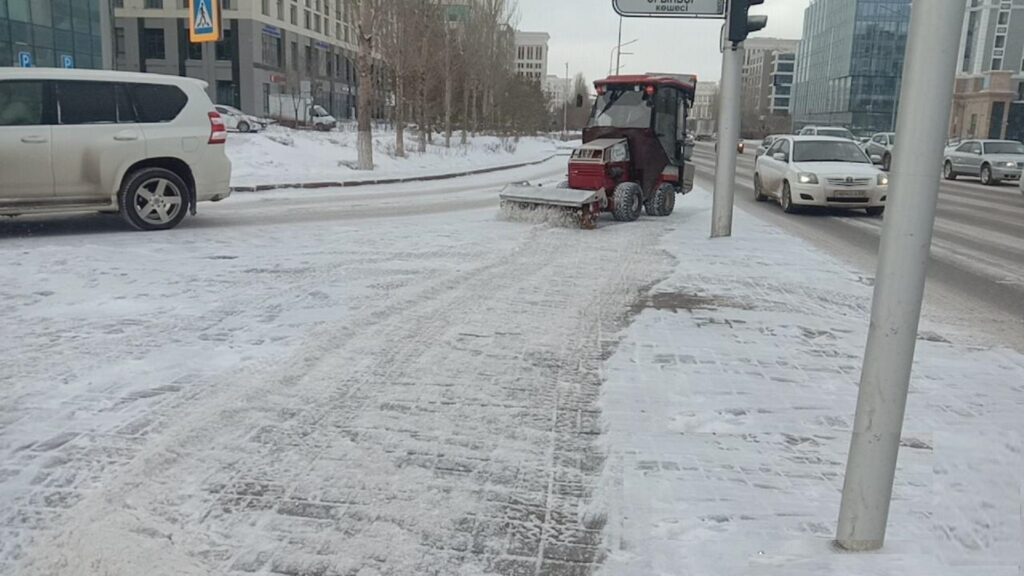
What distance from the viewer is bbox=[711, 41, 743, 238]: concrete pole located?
11.2 meters

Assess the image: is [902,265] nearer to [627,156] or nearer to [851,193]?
[627,156]

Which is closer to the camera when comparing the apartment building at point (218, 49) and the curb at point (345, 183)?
the curb at point (345, 183)

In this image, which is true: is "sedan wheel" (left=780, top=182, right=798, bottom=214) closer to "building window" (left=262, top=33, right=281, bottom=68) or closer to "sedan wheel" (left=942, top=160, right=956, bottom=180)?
"sedan wheel" (left=942, top=160, right=956, bottom=180)

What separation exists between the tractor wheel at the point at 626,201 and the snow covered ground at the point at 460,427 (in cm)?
476

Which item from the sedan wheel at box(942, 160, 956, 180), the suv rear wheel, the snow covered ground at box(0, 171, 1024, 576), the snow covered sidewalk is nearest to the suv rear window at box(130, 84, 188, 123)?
the suv rear wheel

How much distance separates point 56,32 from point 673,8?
3564 cm

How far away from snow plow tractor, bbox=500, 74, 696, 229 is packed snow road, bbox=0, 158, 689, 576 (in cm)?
375

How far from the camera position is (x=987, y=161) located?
27734mm

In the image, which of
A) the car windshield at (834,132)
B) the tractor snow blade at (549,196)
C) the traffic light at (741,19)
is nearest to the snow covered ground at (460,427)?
the tractor snow blade at (549,196)

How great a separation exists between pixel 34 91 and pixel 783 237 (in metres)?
10.2

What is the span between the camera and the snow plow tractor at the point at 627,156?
12.4 m

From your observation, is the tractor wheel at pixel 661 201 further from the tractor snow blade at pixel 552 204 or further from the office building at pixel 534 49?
the office building at pixel 534 49

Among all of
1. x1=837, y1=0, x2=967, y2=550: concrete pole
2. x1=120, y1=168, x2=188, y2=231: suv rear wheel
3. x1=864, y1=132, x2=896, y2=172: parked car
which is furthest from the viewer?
x1=864, y1=132, x2=896, y2=172: parked car

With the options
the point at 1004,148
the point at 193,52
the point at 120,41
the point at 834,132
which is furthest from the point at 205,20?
the point at 120,41
